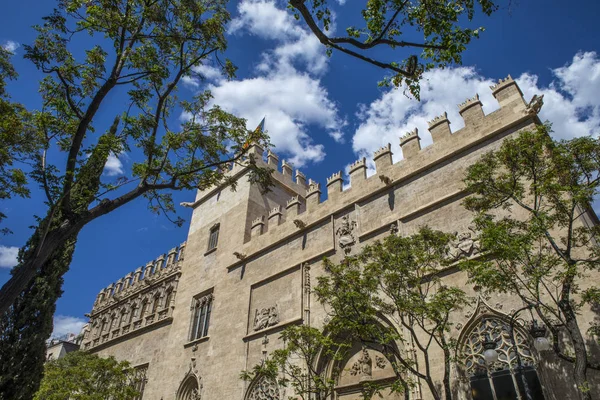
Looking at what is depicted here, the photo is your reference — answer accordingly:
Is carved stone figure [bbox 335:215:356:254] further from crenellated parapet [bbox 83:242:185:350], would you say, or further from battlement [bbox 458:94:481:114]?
crenellated parapet [bbox 83:242:185:350]

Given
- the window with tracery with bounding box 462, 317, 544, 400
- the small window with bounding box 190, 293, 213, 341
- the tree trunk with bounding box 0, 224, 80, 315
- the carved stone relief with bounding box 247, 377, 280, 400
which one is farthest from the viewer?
the small window with bounding box 190, 293, 213, 341

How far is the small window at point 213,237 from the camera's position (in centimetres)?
2238


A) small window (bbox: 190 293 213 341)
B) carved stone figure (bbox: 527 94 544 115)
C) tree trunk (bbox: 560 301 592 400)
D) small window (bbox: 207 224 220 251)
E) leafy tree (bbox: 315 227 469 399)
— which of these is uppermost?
small window (bbox: 207 224 220 251)

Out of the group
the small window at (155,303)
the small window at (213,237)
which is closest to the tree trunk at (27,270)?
the small window at (213,237)

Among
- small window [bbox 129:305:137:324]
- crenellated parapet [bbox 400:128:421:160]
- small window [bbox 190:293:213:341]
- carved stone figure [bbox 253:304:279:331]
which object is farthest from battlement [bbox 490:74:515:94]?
small window [bbox 129:305:137:324]

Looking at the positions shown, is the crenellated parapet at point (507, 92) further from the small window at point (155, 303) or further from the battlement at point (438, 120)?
the small window at point (155, 303)

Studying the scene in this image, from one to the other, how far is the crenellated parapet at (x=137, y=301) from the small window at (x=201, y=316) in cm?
225

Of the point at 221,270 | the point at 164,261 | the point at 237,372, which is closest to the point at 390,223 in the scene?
the point at 237,372

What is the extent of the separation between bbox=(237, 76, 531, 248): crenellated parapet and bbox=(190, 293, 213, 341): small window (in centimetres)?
347

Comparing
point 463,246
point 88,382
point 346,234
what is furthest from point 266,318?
point 463,246

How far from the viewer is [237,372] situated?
53.0 ft

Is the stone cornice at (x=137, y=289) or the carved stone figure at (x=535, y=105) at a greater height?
the stone cornice at (x=137, y=289)

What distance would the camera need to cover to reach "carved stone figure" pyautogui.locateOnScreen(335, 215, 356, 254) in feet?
49.0

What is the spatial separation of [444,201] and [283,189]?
39.7 ft
